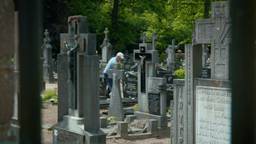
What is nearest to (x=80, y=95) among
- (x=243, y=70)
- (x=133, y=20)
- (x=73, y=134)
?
(x=73, y=134)

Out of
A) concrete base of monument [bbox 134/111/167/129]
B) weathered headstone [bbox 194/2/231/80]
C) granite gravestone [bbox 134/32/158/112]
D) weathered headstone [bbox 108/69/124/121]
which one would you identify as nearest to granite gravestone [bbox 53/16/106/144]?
weathered headstone [bbox 194/2/231/80]

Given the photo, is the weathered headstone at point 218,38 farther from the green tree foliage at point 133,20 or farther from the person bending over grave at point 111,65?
the green tree foliage at point 133,20

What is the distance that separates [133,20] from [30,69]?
134 ft

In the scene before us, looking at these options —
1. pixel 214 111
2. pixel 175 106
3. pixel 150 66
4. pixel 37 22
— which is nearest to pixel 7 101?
pixel 214 111

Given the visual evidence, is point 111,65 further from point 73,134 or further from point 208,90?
point 208,90

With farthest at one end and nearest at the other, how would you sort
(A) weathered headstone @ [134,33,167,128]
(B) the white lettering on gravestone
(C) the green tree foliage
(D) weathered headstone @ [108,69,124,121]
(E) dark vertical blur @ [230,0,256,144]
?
(C) the green tree foliage → (D) weathered headstone @ [108,69,124,121] → (A) weathered headstone @ [134,33,167,128] → (B) the white lettering on gravestone → (E) dark vertical blur @ [230,0,256,144]

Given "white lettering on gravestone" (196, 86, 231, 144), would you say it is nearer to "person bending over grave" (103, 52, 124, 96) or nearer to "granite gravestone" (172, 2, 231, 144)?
"granite gravestone" (172, 2, 231, 144)

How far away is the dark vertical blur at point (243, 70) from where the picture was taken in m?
1.34

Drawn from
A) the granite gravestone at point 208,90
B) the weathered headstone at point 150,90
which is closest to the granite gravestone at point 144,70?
the weathered headstone at point 150,90

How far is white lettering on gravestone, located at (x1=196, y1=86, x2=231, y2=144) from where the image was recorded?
23.9ft

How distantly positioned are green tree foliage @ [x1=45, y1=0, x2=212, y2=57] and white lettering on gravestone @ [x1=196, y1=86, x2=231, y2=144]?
2715 cm

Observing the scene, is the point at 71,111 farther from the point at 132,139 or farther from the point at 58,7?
the point at 58,7

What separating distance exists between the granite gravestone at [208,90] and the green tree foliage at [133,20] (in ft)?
88.2

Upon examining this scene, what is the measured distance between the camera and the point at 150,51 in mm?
14992
